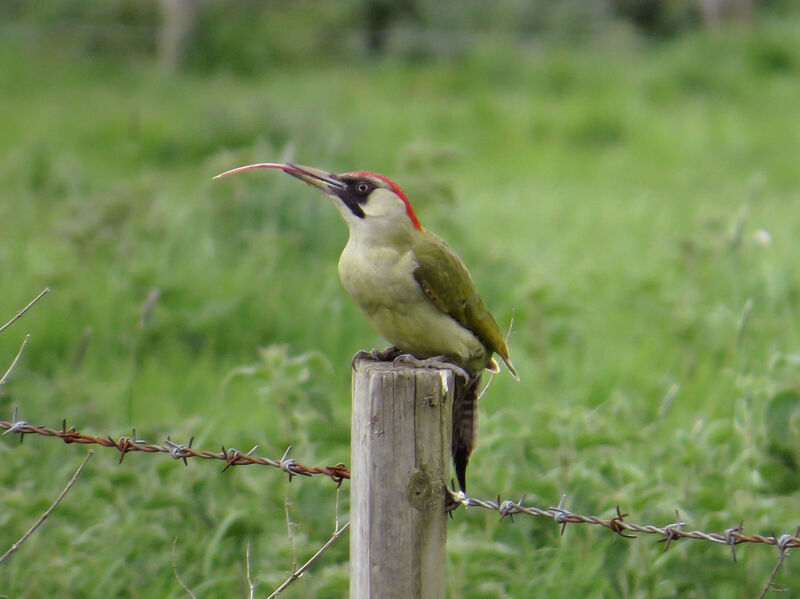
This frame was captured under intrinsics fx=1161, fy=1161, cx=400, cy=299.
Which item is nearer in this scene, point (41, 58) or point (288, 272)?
point (288, 272)

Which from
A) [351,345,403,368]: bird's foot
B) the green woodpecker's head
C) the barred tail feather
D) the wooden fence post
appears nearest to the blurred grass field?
the barred tail feather

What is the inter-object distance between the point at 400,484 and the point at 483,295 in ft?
13.7

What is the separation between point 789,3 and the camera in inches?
690

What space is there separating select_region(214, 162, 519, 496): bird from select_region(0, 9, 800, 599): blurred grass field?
0.54 metres

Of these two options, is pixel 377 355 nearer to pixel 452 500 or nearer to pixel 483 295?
pixel 452 500

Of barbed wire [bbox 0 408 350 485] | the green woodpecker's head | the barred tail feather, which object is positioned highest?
the green woodpecker's head

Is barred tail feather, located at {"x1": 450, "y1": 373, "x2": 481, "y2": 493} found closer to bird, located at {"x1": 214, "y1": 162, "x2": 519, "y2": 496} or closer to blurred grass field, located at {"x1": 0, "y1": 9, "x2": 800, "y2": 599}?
bird, located at {"x1": 214, "y1": 162, "x2": 519, "y2": 496}

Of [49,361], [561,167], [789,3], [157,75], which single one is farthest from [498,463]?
[789,3]

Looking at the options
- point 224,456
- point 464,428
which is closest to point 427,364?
point 464,428

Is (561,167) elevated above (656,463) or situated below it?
below

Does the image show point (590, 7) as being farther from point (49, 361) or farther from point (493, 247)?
point (49, 361)

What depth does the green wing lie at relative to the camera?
3.19 m

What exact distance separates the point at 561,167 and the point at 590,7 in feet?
20.0

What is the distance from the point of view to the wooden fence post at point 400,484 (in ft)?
7.56
